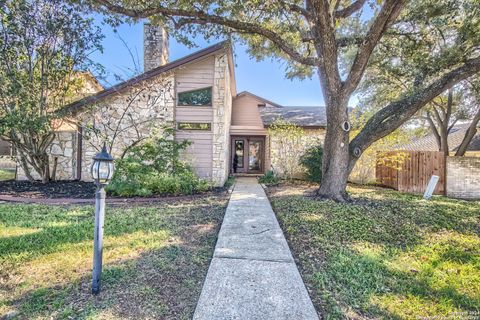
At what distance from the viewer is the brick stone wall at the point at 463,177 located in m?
10.8

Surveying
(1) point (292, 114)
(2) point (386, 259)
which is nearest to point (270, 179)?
(1) point (292, 114)

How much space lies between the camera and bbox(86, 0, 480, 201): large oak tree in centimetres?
618

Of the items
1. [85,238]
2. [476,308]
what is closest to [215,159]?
[85,238]

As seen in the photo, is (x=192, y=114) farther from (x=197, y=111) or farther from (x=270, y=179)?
(x=270, y=179)

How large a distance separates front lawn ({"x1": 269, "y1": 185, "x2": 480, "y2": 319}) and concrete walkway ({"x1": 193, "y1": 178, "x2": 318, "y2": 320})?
0.21 metres

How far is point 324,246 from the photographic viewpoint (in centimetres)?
382

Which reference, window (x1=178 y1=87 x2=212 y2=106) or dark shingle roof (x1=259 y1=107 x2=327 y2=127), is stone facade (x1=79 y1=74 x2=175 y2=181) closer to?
window (x1=178 y1=87 x2=212 y2=106)

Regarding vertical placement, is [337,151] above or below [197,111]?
below

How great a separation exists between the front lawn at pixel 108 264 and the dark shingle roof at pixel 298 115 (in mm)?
9145

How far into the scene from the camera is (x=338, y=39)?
711 cm

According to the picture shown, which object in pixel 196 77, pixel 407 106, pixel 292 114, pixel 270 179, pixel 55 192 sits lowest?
pixel 55 192

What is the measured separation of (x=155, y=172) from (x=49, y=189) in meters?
3.57

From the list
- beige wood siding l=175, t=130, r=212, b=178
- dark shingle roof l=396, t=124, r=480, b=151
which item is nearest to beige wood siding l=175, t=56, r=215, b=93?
beige wood siding l=175, t=130, r=212, b=178

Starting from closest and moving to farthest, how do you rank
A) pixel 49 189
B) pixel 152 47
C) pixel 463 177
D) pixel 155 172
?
pixel 155 172, pixel 49 189, pixel 152 47, pixel 463 177
